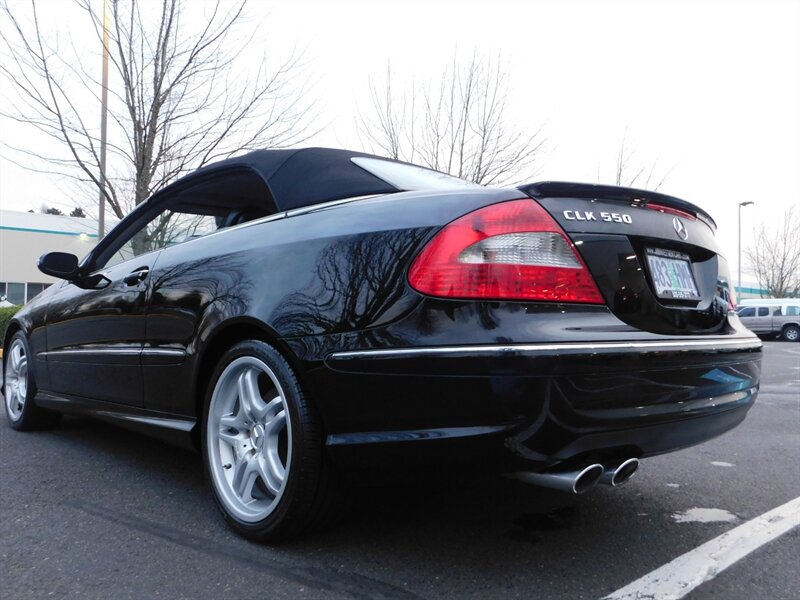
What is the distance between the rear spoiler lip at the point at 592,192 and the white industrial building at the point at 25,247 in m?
36.5

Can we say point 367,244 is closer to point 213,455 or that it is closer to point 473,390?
point 473,390

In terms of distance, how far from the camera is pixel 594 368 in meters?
1.93

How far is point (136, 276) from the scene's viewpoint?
330 centimetres

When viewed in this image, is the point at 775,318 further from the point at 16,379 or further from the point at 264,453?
the point at 264,453

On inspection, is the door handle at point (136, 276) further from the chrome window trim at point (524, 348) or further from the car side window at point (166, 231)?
the chrome window trim at point (524, 348)

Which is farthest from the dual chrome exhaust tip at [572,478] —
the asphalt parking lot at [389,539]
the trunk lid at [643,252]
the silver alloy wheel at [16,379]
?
the silver alloy wheel at [16,379]

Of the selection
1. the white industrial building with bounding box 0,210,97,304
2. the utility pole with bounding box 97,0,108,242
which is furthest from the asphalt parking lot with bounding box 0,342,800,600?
the white industrial building with bounding box 0,210,97,304

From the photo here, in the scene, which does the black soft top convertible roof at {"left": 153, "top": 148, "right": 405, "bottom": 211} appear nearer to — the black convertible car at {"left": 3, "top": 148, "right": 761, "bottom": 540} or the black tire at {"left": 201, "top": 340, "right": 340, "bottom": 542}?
the black convertible car at {"left": 3, "top": 148, "right": 761, "bottom": 540}

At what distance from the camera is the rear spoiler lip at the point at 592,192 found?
2137 mm

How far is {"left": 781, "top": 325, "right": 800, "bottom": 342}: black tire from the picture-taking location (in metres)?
28.3

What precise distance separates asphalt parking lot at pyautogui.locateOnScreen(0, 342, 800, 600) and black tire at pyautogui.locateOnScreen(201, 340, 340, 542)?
0.11 m

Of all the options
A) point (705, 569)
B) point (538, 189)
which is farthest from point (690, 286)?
point (705, 569)

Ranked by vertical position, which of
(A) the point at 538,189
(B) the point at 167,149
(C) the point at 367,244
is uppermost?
(B) the point at 167,149

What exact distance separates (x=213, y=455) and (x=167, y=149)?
28.8 ft
